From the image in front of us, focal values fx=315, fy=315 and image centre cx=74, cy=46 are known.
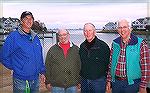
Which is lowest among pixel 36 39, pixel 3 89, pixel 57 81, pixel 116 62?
pixel 3 89

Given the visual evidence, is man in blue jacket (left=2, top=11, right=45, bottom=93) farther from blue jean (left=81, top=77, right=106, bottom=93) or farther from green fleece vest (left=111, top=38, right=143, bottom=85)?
green fleece vest (left=111, top=38, right=143, bottom=85)

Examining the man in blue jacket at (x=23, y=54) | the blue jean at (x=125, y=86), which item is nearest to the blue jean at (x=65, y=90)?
the man in blue jacket at (x=23, y=54)

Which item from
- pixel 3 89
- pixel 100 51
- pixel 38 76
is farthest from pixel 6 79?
pixel 100 51

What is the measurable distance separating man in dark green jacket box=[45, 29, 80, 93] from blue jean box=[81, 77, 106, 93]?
0.11 metres

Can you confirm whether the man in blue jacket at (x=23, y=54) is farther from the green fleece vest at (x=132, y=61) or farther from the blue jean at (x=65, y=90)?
the green fleece vest at (x=132, y=61)

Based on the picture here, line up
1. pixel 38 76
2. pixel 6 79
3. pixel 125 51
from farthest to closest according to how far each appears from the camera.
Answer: pixel 6 79, pixel 38 76, pixel 125 51

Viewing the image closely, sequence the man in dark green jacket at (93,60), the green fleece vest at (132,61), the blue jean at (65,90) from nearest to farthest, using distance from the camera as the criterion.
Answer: the green fleece vest at (132,61) < the man in dark green jacket at (93,60) < the blue jean at (65,90)

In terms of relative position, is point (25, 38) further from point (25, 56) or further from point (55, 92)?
point (55, 92)

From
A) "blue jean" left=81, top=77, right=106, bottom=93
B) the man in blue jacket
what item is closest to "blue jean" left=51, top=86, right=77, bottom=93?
"blue jean" left=81, top=77, right=106, bottom=93

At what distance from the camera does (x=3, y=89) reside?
5.92m

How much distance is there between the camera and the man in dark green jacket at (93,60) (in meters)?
3.82

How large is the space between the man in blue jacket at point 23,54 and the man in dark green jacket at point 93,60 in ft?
1.88

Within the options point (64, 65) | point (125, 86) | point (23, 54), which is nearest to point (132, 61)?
point (125, 86)

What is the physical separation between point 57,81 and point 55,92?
15 centimetres
